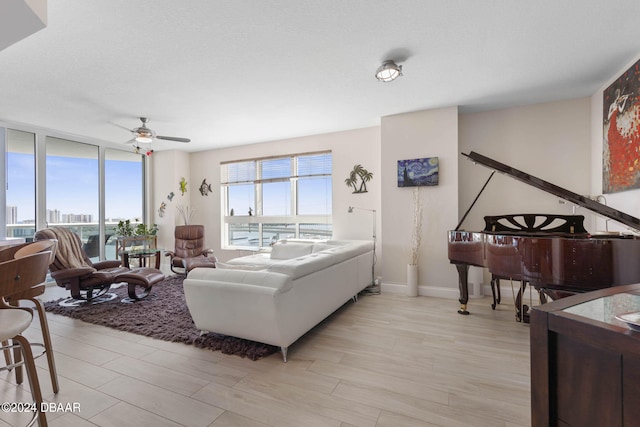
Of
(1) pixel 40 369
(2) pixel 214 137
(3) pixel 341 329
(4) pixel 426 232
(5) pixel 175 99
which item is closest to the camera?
(1) pixel 40 369

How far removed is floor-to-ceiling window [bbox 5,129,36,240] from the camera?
4.41m

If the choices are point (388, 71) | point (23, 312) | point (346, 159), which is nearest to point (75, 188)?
point (23, 312)

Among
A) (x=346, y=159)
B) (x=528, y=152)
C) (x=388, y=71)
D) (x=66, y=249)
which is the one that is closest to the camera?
(x=388, y=71)

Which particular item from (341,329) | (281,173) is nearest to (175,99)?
(281,173)

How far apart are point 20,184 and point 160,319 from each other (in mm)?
3840

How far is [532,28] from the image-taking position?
220cm

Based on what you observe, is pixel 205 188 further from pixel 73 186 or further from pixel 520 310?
pixel 520 310

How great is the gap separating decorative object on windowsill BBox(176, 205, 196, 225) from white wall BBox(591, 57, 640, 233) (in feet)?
23.5

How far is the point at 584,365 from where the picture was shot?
704 millimetres

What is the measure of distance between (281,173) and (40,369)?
428 centimetres

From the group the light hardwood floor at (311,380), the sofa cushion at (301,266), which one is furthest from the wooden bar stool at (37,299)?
the sofa cushion at (301,266)

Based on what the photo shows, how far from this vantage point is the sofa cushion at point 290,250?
445 centimetres

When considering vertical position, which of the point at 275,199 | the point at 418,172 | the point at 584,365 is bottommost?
the point at 584,365

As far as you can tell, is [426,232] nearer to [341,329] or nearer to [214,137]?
[341,329]
